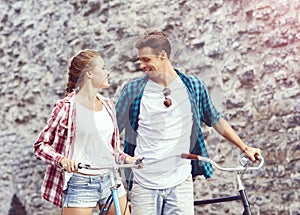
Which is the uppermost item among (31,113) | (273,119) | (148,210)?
(31,113)

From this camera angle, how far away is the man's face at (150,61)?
7.15 feet

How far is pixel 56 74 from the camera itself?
527cm

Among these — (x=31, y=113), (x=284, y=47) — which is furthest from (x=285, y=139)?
(x=31, y=113)

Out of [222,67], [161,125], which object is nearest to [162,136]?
[161,125]

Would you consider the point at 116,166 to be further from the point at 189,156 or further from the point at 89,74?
the point at 89,74

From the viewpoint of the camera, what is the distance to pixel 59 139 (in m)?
2.27

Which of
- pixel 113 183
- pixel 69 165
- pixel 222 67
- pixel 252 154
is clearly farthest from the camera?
pixel 222 67

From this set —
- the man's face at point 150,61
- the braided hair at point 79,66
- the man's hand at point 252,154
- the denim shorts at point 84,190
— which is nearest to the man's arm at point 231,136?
the man's hand at point 252,154

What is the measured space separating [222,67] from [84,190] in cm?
218

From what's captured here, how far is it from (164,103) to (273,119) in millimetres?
1990

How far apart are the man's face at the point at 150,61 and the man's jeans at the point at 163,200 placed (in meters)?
0.42

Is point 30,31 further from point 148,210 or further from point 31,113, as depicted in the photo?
point 148,210

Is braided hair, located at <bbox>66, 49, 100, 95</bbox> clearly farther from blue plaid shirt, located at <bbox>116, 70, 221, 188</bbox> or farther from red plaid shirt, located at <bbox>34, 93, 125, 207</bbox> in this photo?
blue plaid shirt, located at <bbox>116, 70, 221, 188</bbox>

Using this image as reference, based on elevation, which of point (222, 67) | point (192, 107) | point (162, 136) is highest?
point (222, 67)
